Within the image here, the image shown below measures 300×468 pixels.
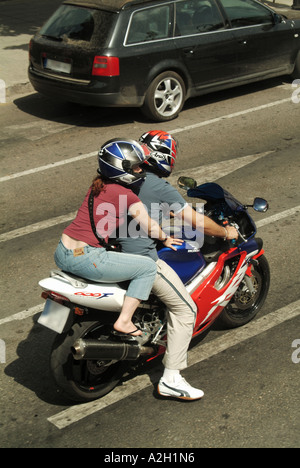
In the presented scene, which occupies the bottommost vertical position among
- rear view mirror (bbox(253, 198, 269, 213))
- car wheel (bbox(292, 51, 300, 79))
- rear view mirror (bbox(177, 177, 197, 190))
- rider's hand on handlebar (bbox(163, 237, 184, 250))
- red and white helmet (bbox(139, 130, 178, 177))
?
car wheel (bbox(292, 51, 300, 79))

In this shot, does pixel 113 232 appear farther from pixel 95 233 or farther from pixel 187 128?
pixel 187 128

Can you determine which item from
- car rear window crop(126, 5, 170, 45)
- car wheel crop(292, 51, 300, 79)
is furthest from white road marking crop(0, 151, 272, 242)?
car wheel crop(292, 51, 300, 79)

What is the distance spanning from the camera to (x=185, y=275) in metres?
4.95

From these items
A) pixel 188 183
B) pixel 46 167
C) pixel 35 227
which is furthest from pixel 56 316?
pixel 46 167

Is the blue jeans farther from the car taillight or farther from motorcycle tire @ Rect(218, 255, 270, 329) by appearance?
the car taillight

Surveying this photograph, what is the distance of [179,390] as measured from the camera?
15.5 feet

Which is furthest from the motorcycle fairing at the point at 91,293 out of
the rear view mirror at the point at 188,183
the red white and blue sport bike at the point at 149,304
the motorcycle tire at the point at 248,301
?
the motorcycle tire at the point at 248,301

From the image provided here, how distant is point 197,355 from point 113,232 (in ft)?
4.27

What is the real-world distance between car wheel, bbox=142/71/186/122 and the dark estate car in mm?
15

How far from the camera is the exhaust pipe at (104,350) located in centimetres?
436

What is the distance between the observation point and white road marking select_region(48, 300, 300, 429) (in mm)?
4648

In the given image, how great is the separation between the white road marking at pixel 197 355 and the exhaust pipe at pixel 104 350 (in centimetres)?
36

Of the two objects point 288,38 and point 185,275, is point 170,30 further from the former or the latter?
point 185,275

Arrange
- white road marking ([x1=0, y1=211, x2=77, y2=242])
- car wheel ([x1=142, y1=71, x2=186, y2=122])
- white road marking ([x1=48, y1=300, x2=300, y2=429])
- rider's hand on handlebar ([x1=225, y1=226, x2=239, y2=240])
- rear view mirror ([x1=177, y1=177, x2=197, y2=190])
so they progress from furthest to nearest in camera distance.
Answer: car wheel ([x1=142, y1=71, x2=186, y2=122]), white road marking ([x1=0, y1=211, x2=77, y2=242]), rear view mirror ([x1=177, y1=177, x2=197, y2=190]), rider's hand on handlebar ([x1=225, y1=226, x2=239, y2=240]), white road marking ([x1=48, y1=300, x2=300, y2=429])
